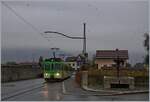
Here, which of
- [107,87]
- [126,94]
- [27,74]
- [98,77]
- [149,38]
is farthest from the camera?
[27,74]

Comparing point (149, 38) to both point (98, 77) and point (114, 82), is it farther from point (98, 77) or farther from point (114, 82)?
point (98, 77)

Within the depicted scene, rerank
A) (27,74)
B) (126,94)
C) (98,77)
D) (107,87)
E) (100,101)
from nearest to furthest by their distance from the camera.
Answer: (100,101)
(126,94)
(107,87)
(98,77)
(27,74)

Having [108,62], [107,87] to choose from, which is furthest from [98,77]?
[108,62]

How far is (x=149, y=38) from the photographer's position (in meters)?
27.3

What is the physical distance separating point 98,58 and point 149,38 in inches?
1997

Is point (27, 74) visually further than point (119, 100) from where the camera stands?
Yes

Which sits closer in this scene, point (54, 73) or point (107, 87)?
point (107, 87)

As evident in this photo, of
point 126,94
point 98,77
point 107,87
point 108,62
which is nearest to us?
point 126,94

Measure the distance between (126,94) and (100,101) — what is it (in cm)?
469

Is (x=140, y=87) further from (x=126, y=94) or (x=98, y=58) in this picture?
(x=98, y=58)

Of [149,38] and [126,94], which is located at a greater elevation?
[149,38]

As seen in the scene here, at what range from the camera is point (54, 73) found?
4769 cm

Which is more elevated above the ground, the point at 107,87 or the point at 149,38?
the point at 149,38

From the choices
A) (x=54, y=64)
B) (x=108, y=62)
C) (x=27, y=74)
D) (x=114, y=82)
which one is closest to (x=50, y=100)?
(x=114, y=82)
